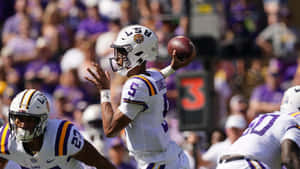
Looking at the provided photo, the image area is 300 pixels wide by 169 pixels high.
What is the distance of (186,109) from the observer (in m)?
9.46

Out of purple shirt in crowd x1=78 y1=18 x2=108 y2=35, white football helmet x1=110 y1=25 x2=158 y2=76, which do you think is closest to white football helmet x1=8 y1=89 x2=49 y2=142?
white football helmet x1=110 y1=25 x2=158 y2=76

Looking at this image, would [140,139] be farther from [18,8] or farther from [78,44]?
[18,8]

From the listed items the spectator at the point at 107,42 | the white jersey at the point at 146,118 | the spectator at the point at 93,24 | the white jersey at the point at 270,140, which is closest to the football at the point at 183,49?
the white jersey at the point at 146,118

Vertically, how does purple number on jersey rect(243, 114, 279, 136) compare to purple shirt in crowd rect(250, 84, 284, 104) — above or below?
above

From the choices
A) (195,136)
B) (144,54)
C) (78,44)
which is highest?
(144,54)

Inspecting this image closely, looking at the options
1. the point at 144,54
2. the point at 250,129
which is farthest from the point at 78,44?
the point at 250,129

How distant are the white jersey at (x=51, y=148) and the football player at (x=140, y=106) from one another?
307 millimetres

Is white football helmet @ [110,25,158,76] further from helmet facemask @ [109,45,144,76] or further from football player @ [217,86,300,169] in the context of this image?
football player @ [217,86,300,169]

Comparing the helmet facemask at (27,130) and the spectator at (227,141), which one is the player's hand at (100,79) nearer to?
the helmet facemask at (27,130)

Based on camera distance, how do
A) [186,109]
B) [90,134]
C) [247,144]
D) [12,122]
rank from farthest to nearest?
[186,109] → [90,134] → [12,122] → [247,144]

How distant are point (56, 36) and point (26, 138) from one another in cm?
632

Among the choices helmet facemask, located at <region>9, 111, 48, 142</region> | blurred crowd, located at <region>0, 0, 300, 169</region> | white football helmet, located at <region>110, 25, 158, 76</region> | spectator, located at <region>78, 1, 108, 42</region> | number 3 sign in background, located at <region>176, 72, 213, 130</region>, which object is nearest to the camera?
helmet facemask, located at <region>9, 111, 48, 142</region>

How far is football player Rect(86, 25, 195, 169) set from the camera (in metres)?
5.75

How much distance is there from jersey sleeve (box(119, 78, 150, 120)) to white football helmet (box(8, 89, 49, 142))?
672 millimetres
